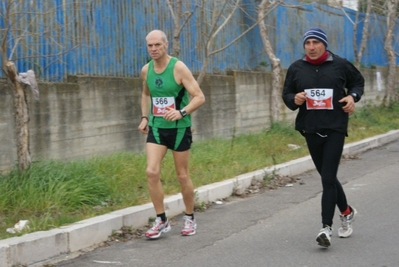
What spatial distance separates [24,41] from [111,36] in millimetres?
2014

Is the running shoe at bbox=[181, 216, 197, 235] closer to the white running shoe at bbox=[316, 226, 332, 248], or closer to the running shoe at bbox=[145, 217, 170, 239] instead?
the running shoe at bbox=[145, 217, 170, 239]

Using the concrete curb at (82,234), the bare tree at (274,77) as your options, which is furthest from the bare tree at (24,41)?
the bare tree at (274,77)

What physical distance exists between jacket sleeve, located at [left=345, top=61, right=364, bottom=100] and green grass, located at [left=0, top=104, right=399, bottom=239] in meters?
2.62

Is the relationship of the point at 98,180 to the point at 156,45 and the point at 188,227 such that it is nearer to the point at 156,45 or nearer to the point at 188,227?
the point at 188,227

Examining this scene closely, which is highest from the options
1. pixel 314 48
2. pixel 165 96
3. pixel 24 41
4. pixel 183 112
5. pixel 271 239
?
pixel 24 41

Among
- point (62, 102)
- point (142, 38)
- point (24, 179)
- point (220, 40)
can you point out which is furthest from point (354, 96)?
point (220, 40)

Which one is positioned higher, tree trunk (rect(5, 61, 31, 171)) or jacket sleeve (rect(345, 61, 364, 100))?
jacket sleeve (rect(345, 61, 364, 100))

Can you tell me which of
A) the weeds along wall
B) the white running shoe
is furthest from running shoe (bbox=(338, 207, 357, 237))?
the weeds along wall

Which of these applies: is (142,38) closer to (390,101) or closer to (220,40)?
(220,40)

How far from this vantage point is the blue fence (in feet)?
31.0

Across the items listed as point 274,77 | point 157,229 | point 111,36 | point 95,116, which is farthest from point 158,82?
point 274,77

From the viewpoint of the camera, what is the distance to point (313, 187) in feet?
32.8

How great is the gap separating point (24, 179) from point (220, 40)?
745cm

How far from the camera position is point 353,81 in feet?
21.0
